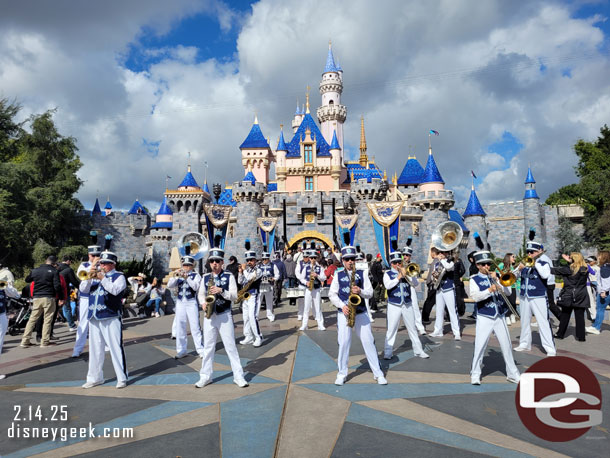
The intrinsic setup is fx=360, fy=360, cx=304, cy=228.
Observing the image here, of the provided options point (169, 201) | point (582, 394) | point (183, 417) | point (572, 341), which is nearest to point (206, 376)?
point (183, 417)

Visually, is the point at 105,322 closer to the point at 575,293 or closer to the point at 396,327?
the point at 396,327

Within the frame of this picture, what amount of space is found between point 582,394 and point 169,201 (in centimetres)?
3579

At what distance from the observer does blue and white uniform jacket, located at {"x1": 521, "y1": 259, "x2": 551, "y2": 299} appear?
21.2ft

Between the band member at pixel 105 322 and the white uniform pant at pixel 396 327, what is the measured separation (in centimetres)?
414

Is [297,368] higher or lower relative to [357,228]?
lower

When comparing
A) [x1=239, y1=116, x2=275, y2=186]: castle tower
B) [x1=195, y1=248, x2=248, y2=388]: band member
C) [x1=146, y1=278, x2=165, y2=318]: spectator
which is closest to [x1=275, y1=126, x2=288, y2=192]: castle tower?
[x1=239, y1=116, x2=275, y2=186]: castle tower

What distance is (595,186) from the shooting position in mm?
28484

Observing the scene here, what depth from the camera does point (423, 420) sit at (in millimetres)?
3791

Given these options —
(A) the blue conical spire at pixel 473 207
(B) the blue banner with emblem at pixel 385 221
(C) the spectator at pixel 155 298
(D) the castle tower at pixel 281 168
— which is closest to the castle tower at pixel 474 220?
(A) the blue conical spire at pixel 473 207

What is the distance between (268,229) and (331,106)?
828 inches

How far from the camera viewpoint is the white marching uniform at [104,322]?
5086mm

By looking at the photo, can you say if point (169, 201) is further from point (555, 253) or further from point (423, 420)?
point (555, 253)

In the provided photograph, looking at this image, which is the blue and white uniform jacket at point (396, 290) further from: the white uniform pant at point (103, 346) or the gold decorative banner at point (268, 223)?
the gold decorative banner at point (268, 223)

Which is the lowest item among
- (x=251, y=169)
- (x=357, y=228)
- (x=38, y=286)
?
(x=38, y=286)
